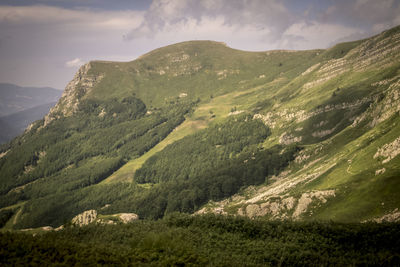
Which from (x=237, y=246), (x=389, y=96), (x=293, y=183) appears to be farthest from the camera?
(x=389, y=96)

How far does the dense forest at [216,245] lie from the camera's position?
4347cm

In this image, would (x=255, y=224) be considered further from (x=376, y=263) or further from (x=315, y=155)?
(x=315, y=155)

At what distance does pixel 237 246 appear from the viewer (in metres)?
58.9

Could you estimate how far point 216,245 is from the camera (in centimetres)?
5919

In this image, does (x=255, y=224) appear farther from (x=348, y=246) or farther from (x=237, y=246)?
(x=348, y=246)

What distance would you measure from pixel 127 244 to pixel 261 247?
2924 centimetres

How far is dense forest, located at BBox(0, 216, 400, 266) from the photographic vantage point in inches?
1711

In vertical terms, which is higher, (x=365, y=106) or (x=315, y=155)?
(x=365, y=106)

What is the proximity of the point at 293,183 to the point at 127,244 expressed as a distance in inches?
3771

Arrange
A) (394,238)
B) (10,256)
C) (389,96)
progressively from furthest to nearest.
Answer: (389,96) → (394,238) → (10,256)

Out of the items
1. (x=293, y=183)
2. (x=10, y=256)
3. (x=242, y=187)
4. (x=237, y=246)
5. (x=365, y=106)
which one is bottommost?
(x=242, y=187)

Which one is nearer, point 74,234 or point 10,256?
point 10,256

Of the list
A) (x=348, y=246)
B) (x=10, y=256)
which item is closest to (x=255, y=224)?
(x=348, y=246)

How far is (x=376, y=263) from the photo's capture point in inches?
1873
